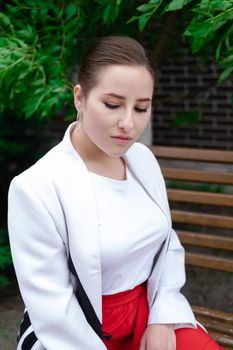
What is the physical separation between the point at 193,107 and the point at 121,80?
5173 mm

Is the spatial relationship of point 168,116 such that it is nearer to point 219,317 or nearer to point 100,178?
point 219,317

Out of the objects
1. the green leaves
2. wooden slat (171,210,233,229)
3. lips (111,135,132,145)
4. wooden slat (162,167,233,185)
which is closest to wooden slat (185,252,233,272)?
wooden slat (171,210,233,229)

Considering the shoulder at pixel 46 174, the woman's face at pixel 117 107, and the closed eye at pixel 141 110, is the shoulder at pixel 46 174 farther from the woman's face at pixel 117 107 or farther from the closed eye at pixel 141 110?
the closed eye at pixel 141 110

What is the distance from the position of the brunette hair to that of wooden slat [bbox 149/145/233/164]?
4.01 feet

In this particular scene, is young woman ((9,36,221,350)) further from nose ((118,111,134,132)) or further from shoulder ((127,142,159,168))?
shoulder ((127,142,159,168))

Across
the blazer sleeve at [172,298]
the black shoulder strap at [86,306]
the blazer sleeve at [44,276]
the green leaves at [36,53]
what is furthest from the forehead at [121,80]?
the green leaves at [36,53]

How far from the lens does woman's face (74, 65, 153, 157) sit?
72.1 inches

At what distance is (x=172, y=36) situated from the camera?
418cm

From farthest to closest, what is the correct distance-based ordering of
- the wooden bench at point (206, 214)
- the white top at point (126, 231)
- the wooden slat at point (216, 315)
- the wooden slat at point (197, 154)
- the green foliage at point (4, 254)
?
the green foliage at point (4, 254)
the wooden slat at point (197, 154)
the wooden bench at point (206, 214)
the wooden slat at point (216, 315)
the white top at point (126, 231)

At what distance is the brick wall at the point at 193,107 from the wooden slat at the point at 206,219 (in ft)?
11.6

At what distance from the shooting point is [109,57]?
186 cm

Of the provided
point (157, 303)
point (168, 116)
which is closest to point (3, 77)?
point (157, 303)

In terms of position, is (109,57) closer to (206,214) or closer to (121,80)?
(121,80)

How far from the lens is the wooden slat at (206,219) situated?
9.80 ft
